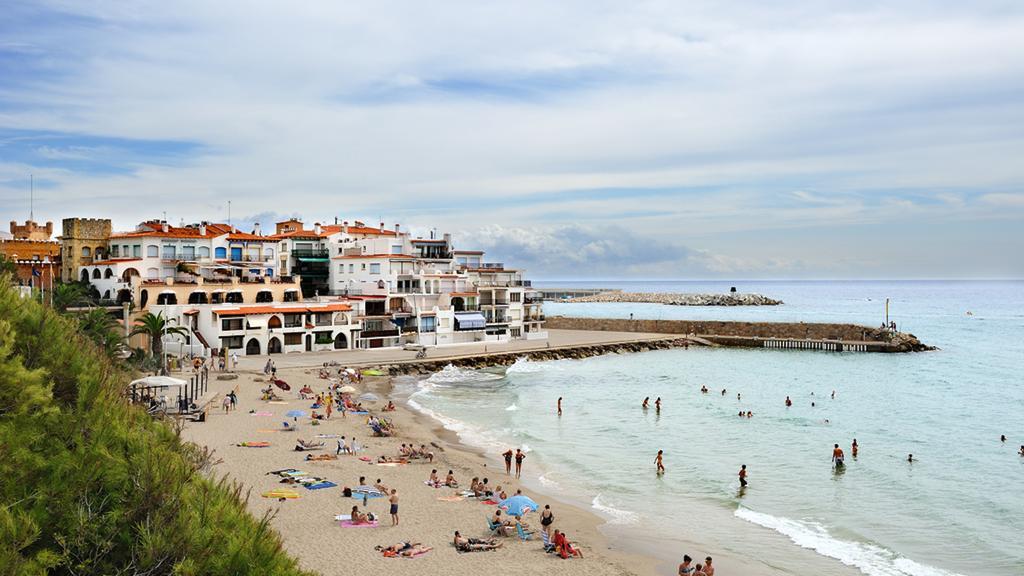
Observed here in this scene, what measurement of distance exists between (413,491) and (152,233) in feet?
176

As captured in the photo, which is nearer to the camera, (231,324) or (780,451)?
(780,451)

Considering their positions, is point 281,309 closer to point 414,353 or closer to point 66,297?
point 414,353

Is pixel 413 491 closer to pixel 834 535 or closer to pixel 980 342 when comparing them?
pixel 834 535

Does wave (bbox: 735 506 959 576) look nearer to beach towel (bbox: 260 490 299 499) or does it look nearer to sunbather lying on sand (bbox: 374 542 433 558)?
sunbather lying on sand (bbox: 374 542 433 558)

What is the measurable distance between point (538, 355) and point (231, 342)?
29477 millimetres

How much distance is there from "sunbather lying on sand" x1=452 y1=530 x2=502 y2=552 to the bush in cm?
1340

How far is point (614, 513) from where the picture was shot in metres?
27.5

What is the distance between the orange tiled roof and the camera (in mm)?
63875

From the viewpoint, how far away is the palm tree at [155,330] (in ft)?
177

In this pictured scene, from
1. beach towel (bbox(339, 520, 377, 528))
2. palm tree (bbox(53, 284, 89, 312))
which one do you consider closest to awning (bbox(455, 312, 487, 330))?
palm tree (bbox(53, 284, 89, 312))

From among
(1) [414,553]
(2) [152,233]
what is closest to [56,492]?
(1) [414,553]

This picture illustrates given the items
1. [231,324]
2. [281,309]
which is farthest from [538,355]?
[231,324]

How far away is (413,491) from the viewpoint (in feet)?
94.1

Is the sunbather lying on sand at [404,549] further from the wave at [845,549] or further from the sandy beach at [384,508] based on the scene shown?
the wave at [845,549]
